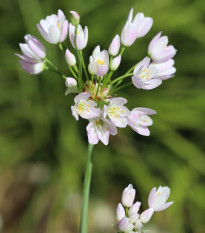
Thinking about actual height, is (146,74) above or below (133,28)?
below

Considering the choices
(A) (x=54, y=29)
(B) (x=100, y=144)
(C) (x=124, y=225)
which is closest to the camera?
(C) (x=124, y=225)

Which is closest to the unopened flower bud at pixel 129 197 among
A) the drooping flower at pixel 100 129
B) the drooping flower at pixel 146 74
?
the drooping flower at pixel 100 129

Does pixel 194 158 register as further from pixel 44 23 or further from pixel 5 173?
pixel 44 23

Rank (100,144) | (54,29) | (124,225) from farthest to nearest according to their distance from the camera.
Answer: (100,144) < (54,29) < (124,225)

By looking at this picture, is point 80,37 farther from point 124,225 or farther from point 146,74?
point 124,225

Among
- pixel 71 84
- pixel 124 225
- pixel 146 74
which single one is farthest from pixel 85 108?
pixel 124 225

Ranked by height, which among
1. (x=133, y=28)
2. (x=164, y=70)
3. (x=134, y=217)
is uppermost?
(x=133, y=28)

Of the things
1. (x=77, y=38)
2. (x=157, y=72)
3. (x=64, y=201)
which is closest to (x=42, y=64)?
(x=77, y=38)

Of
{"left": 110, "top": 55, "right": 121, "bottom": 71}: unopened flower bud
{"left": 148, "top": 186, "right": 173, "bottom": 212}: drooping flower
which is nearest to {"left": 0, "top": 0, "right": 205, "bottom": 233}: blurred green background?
{"left": 148, "top": 186, "right": 173, "bottom": 212}: drooping flower

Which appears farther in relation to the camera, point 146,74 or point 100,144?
point 100,144
